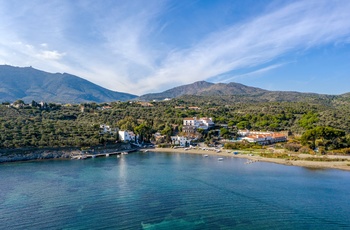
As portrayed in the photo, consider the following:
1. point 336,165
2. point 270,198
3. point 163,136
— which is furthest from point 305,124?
point 270,198

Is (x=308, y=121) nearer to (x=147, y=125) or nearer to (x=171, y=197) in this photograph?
(x=147, y=125)

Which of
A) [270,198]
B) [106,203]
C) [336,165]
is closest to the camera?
[106,203]

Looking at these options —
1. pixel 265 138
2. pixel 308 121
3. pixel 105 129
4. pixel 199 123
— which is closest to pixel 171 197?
pixel 105 129

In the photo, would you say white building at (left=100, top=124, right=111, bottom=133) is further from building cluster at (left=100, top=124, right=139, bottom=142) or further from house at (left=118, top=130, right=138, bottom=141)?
house at (left=118, top=130, right=138, bottom=141)

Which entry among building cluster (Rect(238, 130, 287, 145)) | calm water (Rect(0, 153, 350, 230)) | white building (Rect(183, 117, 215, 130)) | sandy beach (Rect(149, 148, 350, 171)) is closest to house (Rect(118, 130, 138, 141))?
sandy beach (Rect(149, 148, 350, 171))

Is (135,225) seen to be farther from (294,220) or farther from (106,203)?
(294,220)
